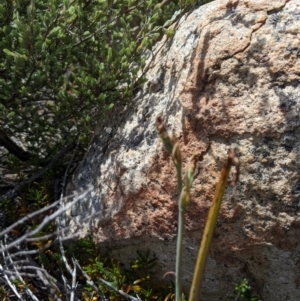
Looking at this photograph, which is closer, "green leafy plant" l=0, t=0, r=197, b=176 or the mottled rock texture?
the mottled rock texture

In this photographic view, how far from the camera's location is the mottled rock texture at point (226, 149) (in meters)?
2.02

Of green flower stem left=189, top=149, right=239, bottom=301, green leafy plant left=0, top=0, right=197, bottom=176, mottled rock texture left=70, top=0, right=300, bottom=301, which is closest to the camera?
green flower stem left=189, top=149, right=239, bottom=301

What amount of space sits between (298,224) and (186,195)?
32.4 inches

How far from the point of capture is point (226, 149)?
207 cm

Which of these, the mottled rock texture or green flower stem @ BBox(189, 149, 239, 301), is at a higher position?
the mottled rock texture

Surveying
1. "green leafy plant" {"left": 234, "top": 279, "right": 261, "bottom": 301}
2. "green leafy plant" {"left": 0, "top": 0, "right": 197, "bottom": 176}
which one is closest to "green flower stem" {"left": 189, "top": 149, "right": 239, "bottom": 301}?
"green leafy plant" {"left": 234, "top": 279, "right": 261, "bottom": 301}

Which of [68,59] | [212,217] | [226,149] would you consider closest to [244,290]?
[226,149]

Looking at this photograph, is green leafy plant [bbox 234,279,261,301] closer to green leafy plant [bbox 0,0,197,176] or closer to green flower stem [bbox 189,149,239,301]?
green flower stem [bbox 189,149,239,301]

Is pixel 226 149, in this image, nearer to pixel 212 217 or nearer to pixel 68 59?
pixel 212 217

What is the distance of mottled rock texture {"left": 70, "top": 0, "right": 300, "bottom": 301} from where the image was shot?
202 centimetres

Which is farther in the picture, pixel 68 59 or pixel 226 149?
pixel 68 59

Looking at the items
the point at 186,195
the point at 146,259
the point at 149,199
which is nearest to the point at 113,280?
the point at 146,259

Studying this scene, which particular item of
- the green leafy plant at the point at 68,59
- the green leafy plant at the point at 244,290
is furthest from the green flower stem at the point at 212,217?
the green leafy plant at the point at 68,59

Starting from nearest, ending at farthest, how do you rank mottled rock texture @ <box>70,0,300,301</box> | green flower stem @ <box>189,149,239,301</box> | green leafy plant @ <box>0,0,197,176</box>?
green flower stem @ <box>189,149,239,301</box> < mottled rock texture @ <box>70,0,300,301</box> < green leafy plant @ <box>0,0,197,176</box>
